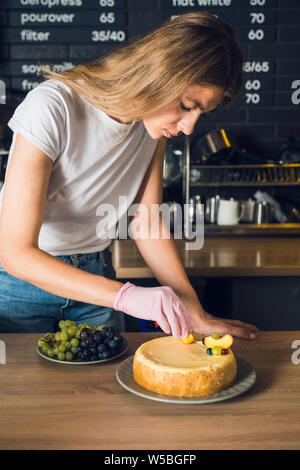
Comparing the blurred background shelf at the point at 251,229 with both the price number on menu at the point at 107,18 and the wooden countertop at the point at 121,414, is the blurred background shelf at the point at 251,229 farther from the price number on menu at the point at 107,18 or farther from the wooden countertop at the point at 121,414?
the wooden countertop at the point at 121,414

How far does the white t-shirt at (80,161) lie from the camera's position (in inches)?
47.3

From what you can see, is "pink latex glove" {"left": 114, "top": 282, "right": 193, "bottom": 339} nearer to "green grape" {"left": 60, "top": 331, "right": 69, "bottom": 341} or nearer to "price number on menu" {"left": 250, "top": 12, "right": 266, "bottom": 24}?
"green grape" {"left": 60, "top": 331, "right": 69, "bottom": 341}

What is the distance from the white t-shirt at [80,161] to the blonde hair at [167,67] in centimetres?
10

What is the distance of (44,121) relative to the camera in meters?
1.18

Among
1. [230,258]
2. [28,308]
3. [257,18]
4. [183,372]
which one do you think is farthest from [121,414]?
[257,18]

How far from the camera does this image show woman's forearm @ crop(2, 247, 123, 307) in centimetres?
111

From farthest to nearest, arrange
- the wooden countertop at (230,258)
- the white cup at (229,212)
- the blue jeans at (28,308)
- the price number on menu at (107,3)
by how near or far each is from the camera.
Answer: the price number on menu at (107,3)
the white cup at (229,212)
the wooden countertop at (230,258)
the blue jeans at (28,308)

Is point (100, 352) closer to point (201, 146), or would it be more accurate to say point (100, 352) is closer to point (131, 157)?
point (131, 157)

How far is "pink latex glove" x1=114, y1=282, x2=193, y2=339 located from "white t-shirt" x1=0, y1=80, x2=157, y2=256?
0.40 m

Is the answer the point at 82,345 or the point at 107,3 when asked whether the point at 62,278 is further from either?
the point at 107,3

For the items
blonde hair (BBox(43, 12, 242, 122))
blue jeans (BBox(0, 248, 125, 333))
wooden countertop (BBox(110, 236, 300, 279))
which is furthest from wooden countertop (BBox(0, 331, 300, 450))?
wooden countertop (BBox(110, 236, 300, 279))

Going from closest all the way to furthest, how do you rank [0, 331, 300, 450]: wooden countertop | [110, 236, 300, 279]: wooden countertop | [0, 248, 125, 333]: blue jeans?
[0, 331, 300, 450]: wooden countertop, [0, 248, 125, 333]: blue jeans, [110, 236, 300, 279]: wooden countertop

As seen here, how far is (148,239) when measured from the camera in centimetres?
156

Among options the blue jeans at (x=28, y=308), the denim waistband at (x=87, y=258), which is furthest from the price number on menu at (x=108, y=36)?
the blue jeans at (x=28, y=308)
